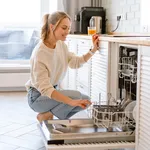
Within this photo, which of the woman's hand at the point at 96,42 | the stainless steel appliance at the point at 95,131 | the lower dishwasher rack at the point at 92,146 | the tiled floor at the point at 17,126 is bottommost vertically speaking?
the tiled floor at the point at 17,126

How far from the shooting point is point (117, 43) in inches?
92.4

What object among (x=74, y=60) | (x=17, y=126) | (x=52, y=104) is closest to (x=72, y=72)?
(x=17, y=126)

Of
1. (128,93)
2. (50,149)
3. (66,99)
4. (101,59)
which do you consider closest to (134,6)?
(101,59)

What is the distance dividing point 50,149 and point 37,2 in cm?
364

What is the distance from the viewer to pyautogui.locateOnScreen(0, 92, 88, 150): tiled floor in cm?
261

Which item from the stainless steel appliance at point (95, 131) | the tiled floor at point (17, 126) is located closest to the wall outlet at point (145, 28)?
the stainless steel appliance at point (95, 131)

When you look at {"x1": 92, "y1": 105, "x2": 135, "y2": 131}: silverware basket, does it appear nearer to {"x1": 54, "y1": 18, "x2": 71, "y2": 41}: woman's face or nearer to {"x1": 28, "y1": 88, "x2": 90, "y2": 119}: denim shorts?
{"x1": 28, "y1": 88, "x2": 90, "y2": 119}: denim shorts

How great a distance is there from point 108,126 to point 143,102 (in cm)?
33

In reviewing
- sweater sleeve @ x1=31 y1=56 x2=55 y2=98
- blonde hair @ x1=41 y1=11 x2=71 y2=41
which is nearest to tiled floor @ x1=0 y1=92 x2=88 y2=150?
sweater sleeve @ x1=31 y1=56 x2=55 y2=98

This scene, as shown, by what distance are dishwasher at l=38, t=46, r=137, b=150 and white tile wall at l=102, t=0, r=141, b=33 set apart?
1148 mm

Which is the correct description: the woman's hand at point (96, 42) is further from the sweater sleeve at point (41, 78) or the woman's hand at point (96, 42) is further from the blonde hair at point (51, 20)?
the sweater sleeve at point (41, 78)

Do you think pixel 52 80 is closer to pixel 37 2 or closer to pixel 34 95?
pixel 34 95

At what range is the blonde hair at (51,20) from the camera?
239 centimetres

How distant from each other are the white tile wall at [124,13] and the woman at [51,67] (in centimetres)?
97
